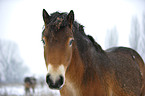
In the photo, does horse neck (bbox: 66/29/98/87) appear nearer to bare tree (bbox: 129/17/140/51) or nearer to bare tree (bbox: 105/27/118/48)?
bare tree (bbox: 129/17/140/51)

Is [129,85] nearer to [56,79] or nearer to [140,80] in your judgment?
[140,80]

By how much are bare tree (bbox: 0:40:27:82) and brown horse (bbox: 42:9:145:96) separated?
36695 millimetres

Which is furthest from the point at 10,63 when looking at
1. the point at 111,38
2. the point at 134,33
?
the point at 134,33

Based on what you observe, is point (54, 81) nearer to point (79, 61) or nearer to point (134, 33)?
point (79, 61)

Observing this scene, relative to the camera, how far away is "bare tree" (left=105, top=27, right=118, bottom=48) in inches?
814

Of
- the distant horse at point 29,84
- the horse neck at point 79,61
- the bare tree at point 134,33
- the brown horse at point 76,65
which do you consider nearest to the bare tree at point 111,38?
the bare tree at point 134,33

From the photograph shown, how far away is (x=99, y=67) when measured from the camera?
268 centimetres

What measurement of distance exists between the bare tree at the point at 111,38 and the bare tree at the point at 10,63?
26.5m

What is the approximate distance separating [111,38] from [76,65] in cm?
1947

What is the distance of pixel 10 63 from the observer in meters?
37.8

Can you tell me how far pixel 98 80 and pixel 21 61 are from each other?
4101 cm

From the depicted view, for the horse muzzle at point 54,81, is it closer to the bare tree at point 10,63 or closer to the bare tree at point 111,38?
the bare tree at point 111,38

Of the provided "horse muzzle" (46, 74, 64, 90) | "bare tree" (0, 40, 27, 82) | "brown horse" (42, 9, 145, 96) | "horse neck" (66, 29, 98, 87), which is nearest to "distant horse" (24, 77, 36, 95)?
"brown horse" (42, 9, 145, 96)

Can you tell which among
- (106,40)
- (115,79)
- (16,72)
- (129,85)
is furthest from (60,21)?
(16,72)
